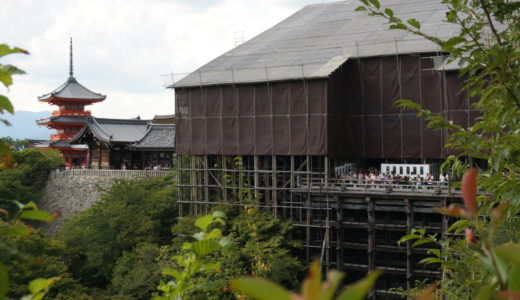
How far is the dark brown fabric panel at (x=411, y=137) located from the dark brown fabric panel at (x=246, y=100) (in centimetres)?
639

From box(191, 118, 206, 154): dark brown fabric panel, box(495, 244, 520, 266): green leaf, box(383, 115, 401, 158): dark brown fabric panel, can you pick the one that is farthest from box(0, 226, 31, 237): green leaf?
box(191, 118, 206, 154): dark brown fabric panel

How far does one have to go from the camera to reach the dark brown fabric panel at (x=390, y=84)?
23.0 meters

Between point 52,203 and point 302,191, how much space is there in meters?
18.6

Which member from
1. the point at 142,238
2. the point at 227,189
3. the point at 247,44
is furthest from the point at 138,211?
the point at 247,44

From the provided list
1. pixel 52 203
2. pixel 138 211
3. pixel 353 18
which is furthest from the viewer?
pixel 52 203

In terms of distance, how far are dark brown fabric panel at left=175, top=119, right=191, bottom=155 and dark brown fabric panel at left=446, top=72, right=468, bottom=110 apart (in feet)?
38.1

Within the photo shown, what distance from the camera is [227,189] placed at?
25.4 m

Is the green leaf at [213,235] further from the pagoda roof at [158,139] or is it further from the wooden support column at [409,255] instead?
the pagoda roof at [158,139]

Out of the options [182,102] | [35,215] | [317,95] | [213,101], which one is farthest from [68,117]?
[35,215]

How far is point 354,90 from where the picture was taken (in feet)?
79.0

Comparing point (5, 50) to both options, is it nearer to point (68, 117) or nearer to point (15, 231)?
point (15, 231)

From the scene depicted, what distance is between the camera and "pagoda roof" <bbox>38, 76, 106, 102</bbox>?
4259cm

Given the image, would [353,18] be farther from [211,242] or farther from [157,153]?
[211,242]

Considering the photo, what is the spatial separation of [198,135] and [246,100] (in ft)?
9.94
